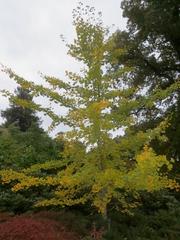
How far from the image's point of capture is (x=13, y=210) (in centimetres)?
1299

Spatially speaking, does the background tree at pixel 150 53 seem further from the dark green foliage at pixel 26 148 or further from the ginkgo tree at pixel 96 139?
the ginkgo tree at pixel 96 139

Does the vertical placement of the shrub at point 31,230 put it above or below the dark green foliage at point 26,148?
below

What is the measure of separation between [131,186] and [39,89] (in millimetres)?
3291

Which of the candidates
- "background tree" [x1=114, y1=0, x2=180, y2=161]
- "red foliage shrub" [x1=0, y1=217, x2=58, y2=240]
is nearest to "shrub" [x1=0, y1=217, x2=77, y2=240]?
"red foliage shrub" [x1=0, y1=217, x2=58, y2=240]

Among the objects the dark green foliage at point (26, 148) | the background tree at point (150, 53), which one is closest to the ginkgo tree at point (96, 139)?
the dark green foliage at point (26, 148)

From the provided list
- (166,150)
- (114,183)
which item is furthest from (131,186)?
(166,150)

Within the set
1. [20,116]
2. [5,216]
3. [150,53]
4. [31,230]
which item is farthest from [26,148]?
[20,116]

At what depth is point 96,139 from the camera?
1091 cm

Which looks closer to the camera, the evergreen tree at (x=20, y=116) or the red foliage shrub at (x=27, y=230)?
the red foliage shrub at (x=27, y=230)

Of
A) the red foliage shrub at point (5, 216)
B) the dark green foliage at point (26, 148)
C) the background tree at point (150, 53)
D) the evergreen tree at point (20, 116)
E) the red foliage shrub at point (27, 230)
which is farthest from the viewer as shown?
the evergreen tree at point (20, 116)

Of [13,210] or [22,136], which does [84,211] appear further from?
[22,136]

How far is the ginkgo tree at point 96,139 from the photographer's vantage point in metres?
10.7

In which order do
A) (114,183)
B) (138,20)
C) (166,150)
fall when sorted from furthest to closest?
(138,20) < (166,150) < (114,183)

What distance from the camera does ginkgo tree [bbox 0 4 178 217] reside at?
420 inches
